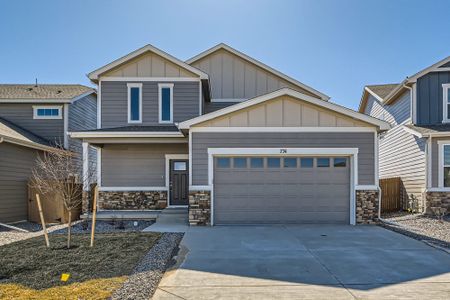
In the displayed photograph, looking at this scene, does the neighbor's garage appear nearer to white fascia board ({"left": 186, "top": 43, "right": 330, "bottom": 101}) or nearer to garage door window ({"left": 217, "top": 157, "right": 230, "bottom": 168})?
garage door window ({"left": 217, "top": 157, "right": 230, "bottom": 168})

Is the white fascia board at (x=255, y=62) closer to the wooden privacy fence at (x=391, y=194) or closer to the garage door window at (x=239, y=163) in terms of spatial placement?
the wooden privacy fence at (x=391, y=194)

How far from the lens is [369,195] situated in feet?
36.2

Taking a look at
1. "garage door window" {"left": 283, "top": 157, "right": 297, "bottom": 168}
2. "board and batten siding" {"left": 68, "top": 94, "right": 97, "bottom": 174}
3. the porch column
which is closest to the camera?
"garage door window" {"left": 283, "top": 157, "right": 297, "bottom": 168}

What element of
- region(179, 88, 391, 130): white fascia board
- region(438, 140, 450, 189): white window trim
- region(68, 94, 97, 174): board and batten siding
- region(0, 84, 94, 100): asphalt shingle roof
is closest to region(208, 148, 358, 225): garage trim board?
region(179, 88, 391, 130): white fascia board

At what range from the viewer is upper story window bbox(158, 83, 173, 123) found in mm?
13953

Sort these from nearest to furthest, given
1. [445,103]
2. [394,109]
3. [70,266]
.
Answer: [70,266]
[445,103]
[394,109]

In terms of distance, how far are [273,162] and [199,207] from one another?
2.77 metres

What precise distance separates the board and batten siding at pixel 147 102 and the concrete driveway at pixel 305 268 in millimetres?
6118

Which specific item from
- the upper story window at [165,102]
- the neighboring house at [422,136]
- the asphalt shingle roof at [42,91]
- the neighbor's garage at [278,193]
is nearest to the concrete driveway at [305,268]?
the neighbor's garage at [278,193]

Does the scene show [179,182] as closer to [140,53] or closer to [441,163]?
[140,53]

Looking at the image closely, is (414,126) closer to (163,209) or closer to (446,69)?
(446,69)

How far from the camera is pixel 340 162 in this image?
36.7ft

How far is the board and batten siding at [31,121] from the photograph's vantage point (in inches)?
653

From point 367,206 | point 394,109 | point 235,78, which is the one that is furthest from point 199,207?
point 394,109
